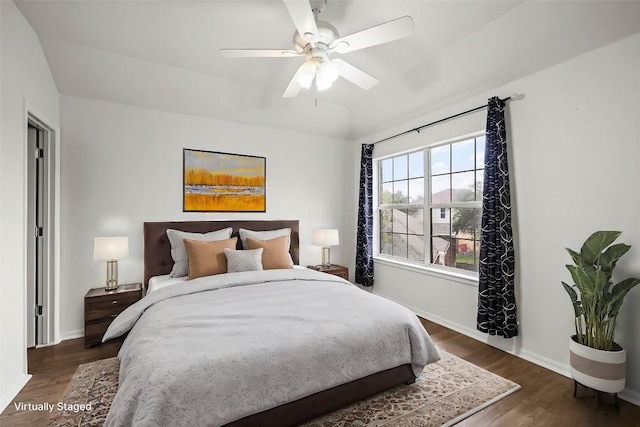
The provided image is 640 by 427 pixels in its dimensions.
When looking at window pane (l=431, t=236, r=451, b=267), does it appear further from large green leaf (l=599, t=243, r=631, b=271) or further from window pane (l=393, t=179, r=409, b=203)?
large green leaf (l=599, t=243, r=631, b=271)

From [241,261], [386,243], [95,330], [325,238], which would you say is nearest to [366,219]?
[386,243]

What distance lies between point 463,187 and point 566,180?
1.01m

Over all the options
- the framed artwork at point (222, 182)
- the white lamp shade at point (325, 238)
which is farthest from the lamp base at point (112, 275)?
the white lamp shade at point (325, 238)

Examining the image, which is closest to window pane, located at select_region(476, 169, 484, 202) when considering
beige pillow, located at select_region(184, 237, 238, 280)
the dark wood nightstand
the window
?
the window

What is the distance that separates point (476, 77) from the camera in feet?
9.01

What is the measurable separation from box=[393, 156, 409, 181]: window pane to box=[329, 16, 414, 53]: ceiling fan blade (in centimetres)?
229

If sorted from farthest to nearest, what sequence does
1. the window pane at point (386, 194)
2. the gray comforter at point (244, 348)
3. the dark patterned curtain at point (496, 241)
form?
the window pane at point (386, 194), the dark patterned curtain at point (496, 241), the gray comforter at point (244, 348)

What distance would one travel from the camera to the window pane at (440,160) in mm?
3426

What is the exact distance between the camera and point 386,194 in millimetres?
4371

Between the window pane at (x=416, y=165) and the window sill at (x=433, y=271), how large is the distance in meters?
1.17

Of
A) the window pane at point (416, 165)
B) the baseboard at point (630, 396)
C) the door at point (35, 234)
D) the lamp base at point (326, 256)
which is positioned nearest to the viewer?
the baseboard at point (630, 396)

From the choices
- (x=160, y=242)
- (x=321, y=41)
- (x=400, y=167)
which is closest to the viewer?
(x=321, y=41)

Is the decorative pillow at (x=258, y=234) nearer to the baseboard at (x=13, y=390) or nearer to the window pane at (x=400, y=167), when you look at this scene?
the window pane at (x=400, y=167)

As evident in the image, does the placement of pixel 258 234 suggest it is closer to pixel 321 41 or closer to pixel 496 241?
pixel 321 41
